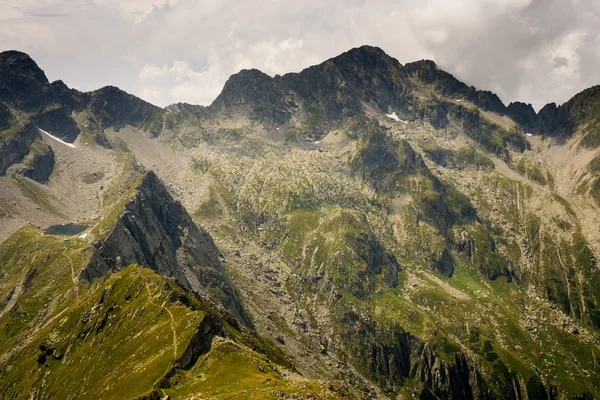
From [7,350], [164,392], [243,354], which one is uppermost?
[243,354]

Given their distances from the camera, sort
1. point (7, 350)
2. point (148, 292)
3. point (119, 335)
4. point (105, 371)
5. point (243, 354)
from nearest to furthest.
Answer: point (243, 354), point (105, 371), point (119, 335), point (148, 292), point (7, 350)

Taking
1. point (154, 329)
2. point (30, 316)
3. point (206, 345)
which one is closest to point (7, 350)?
point (30, 316)

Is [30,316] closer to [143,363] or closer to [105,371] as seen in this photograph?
[105,371]

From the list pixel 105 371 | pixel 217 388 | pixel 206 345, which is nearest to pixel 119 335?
pixel 105 371

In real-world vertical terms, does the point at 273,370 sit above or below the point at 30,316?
above

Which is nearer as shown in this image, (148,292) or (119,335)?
(119,335)

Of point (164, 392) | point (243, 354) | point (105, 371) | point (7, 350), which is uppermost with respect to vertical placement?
point (243, 354)

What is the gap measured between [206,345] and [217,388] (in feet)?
81.7

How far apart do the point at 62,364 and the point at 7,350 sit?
48.0 meters

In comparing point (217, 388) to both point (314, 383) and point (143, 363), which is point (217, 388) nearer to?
point (314, 383)

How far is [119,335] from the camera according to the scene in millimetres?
140500

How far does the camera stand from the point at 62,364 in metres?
144

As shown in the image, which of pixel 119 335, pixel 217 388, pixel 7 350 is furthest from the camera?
pixel 7 350

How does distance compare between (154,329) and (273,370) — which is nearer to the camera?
(273,370)
